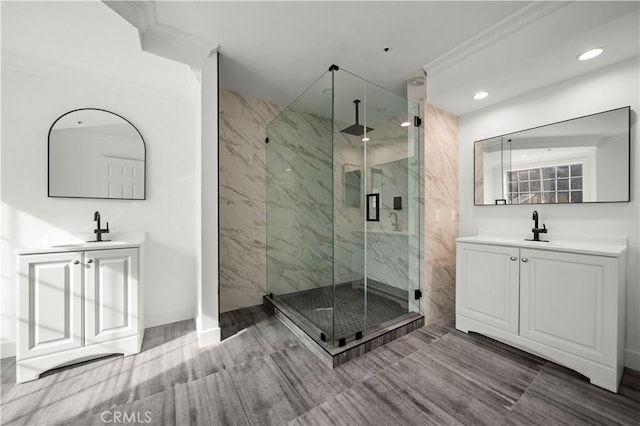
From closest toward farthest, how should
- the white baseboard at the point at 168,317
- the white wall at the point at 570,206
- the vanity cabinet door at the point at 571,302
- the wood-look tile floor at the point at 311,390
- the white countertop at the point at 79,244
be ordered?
the wood-look tile floor at the point at 311,390
the vanity cabinet door at the point at 571,302
the white countertop at the point at 79,244
the white wall at the point at 570,206
the white baseboard at the point at 168,317

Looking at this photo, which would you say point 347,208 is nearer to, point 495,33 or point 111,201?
point 495,33

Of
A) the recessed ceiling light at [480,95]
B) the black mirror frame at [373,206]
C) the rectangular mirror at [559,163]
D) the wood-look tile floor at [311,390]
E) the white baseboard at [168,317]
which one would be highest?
the recessed ceiling light at [480,95]

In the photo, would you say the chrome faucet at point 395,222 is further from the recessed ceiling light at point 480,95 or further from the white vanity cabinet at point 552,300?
the recessed ceiling light at point 480,95

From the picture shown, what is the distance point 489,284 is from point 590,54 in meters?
1.92

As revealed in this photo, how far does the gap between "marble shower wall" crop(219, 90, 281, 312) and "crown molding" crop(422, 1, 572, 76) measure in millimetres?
2020

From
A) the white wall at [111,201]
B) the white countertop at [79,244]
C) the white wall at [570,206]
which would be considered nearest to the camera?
the white countertop at [79,244]

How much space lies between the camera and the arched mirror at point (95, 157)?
6.85 ft

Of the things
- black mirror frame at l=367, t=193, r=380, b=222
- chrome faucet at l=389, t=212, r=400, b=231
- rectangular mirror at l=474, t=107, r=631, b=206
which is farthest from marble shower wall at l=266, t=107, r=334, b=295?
rectangular mirror at l=474, t=107, r=631, b=206

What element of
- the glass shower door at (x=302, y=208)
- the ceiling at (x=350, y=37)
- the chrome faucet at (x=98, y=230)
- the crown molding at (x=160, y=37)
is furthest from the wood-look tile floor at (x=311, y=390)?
the crown molding at (x=160, y=37)

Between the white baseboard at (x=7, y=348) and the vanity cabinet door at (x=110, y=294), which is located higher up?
the vanity cabinet door at (x=110, y=294)

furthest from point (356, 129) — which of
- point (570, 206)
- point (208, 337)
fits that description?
point (208, 337)

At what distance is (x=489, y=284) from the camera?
2123 mm

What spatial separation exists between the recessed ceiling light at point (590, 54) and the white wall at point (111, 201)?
3.33 meters

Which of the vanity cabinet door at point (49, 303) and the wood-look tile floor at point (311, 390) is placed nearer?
the wood-look tile floor at point (311, 390)
